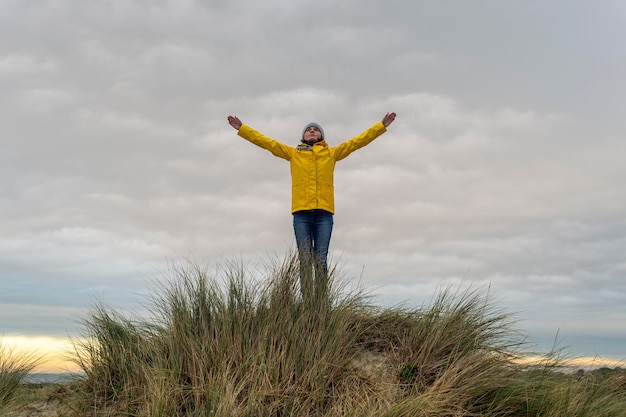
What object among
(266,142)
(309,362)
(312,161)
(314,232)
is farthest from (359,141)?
(309,362)

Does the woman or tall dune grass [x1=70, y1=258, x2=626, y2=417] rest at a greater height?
the woman

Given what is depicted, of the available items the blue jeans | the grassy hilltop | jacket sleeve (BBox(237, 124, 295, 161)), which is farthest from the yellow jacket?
the grassy hilltop

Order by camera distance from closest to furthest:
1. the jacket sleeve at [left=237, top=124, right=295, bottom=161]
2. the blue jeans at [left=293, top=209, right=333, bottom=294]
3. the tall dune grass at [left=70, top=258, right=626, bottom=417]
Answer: the tall dune grass at [left=70, top=258, right=626, bottom=417]
the blue jeans at [left=293, top=209, right=333, bottom=294]
the jacket sleeve at [left=237, top=124, right=295, bottom=161]

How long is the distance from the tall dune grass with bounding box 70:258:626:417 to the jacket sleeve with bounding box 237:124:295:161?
7.33 feet

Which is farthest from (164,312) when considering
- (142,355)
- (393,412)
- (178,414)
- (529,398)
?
(529,398)

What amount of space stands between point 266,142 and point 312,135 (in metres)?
0.75

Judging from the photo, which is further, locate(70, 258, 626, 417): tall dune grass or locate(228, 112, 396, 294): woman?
locate(228, 112, 396, 294): woman

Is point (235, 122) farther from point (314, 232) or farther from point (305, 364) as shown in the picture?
point (305, 364)

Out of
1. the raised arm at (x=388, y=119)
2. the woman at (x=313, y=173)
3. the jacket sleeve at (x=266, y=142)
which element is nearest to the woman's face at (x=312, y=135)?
the woman at (x=313, y=173)

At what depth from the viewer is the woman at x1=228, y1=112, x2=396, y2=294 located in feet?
30.9

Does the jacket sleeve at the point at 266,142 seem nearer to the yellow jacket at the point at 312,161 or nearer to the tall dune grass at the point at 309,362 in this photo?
the yellow jacket at the point at 312,161

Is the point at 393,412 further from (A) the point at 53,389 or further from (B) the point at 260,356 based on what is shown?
(A) the point at 53,389

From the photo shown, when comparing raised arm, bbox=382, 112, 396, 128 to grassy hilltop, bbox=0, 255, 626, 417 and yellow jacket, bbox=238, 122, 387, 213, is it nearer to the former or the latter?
yellow jacket, bbox=238, 122, 387, 213

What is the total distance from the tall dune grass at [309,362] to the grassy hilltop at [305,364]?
16 mm
